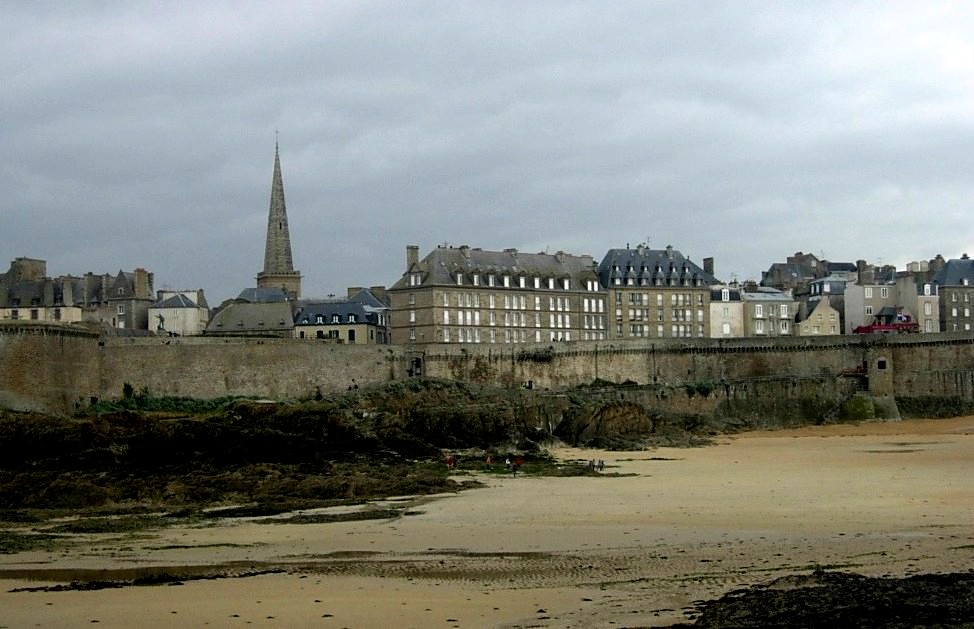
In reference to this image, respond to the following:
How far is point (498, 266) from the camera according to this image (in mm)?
56594

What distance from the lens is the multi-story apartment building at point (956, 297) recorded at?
61.0 m

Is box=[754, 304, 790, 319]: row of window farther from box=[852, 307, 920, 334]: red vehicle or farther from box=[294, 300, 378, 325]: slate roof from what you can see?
box=[294, 300, 378, 325]: slate roof

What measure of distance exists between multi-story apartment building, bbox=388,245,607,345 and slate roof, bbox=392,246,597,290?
0.13 feet

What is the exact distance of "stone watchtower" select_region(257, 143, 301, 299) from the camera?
2908 inches

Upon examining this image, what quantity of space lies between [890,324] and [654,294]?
1058cm

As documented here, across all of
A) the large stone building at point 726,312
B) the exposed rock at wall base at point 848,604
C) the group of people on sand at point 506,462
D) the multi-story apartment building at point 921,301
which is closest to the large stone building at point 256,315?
the large stone building at point 726,312

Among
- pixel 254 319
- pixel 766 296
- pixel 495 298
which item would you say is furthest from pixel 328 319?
pixel 766 296

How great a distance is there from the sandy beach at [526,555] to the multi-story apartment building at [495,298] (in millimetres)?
27495

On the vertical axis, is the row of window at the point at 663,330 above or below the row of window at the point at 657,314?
below

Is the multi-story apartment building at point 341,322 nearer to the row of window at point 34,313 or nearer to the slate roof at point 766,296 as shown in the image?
the row of window at point 34,313

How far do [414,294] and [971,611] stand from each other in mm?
43148

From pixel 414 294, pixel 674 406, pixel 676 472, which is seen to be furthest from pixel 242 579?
pixel 414 294

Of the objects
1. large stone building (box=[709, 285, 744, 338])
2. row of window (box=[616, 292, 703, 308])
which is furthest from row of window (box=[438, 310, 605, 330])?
large stone building (box=[709, 285, 744, 338])

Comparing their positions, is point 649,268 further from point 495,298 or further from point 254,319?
point 254,319
